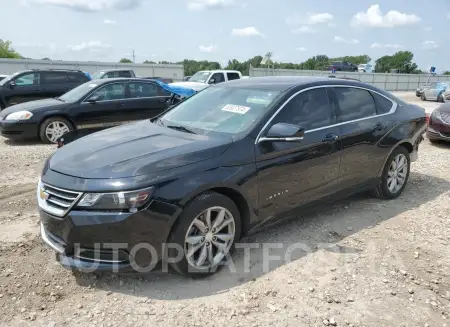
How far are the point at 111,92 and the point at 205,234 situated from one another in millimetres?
6975

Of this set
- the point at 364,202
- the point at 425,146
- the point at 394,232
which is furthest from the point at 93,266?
the point at 425,146

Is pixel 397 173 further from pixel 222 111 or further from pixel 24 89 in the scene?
pixel 24 89

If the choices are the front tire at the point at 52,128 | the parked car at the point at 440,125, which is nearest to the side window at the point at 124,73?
the front tire at the point at 52,128

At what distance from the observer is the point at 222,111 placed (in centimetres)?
417

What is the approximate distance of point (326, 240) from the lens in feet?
14.1

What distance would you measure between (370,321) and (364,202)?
2631 millimetres

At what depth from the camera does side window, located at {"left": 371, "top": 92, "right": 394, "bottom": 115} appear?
204 inches

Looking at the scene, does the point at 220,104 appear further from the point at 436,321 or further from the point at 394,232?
the point at 436,321

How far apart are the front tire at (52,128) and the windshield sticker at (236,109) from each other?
5.66 metres

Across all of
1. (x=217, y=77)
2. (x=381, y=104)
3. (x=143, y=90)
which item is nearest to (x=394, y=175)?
(x=381, y=104)

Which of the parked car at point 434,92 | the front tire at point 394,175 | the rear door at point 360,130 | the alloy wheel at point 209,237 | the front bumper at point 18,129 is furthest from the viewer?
the parked car at point 434,92

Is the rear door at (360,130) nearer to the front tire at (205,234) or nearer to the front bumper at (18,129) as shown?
the front tire at (205,234)

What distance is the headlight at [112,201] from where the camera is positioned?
9.73ft

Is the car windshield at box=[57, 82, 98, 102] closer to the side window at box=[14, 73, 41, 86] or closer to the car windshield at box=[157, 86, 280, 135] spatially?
the side window at box=[14, 73, 41, 86]
